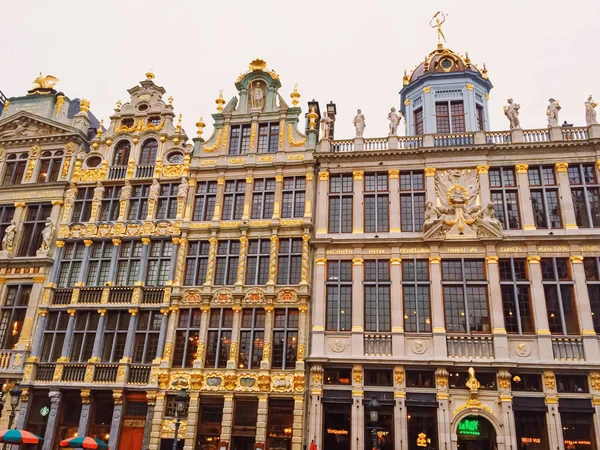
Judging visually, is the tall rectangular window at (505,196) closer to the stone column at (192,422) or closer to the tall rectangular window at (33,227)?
the stone column at (192,422)

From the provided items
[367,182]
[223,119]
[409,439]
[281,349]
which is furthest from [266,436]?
[223,119]

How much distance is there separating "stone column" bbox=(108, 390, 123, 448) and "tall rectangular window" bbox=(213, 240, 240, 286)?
23.2 ft

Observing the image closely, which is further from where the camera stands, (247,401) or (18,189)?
(18,189)

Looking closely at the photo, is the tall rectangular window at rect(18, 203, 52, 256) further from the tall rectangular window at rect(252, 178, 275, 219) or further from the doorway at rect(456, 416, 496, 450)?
the doorway at rect(456, 416, 496, 450)

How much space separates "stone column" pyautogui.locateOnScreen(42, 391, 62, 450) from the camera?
2369cm

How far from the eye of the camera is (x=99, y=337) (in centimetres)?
2548

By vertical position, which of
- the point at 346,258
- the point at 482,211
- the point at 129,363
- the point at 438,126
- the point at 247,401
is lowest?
the point at 247,401

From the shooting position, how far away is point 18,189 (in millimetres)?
29906

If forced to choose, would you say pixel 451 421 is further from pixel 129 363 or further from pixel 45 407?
pixel 45 407

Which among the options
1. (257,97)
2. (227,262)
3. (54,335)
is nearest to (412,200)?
(227,262)

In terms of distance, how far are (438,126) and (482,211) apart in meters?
6.11

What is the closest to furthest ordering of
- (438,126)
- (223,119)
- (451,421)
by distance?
(451,421) < (438,126) < (223,119)

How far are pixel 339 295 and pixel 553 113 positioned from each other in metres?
14.4

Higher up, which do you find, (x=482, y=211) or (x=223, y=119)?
(x=223, y=119)
